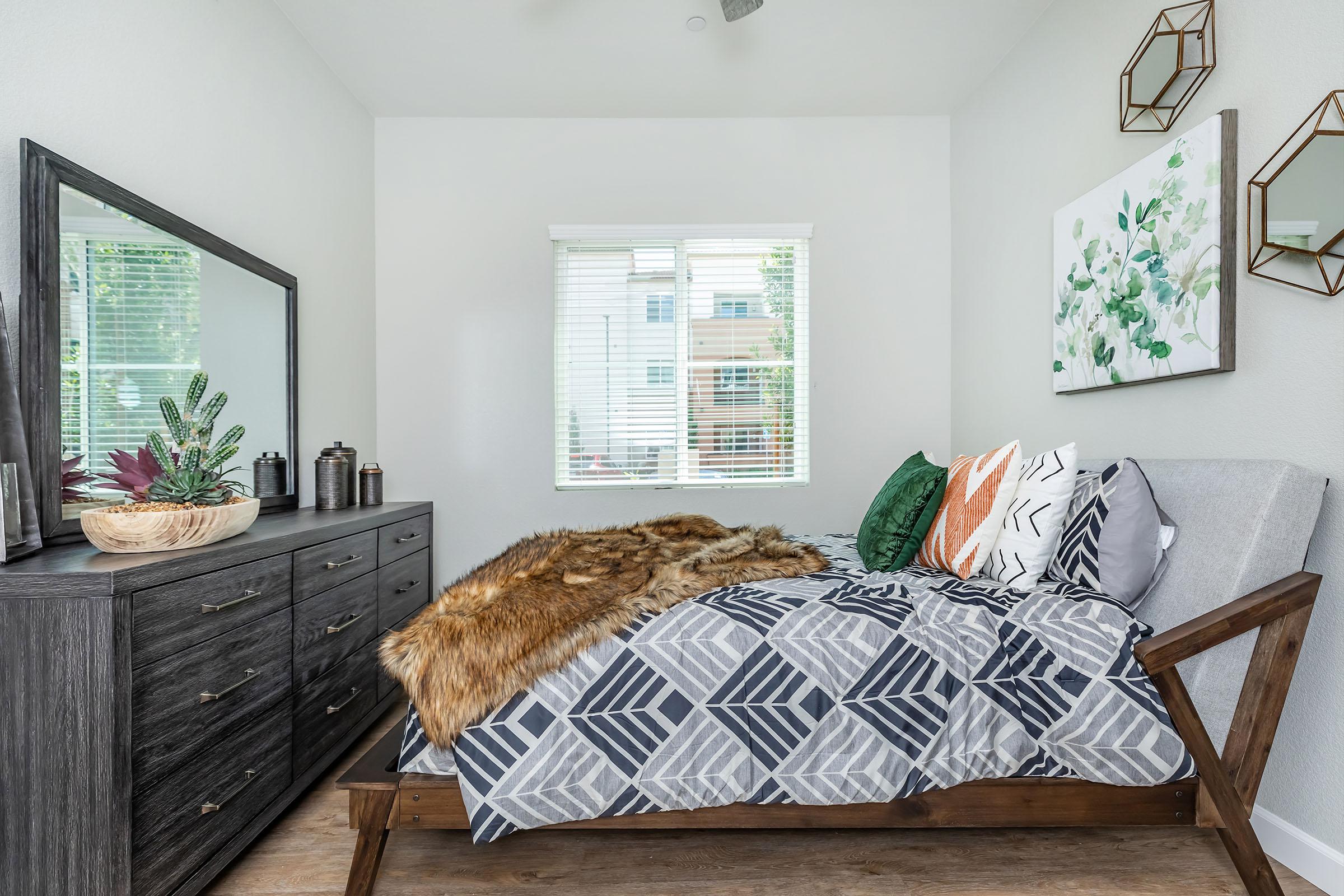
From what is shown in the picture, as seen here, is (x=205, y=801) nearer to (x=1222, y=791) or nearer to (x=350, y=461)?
(x=350, y=461)

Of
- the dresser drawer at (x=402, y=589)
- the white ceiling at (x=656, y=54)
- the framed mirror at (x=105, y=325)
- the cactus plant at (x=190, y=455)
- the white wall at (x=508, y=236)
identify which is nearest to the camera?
the framed mirror at (x=105, y=325)

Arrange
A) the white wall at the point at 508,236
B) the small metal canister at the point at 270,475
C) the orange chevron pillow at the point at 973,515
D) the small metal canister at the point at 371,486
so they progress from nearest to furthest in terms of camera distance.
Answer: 1. the orange chevron pillow at the point at 973,515
2. the small metal canister at the point at 270,475
3. the small metal canister at the point at 371,486
4. the white wall at the point at 508,236

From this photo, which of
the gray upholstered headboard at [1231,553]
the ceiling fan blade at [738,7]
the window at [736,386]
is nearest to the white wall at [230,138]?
the ceiling fan blade at [738,7]

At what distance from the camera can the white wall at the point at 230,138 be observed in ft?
5.08

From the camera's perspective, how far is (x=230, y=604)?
1505 mm

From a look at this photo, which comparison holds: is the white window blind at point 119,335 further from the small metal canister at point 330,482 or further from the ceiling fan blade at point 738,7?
the ceiling fan blade at point 738,7

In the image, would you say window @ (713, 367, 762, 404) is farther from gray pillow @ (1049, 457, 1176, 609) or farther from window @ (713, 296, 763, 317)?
gray pillow @ (1049, 457, 1176, 609)

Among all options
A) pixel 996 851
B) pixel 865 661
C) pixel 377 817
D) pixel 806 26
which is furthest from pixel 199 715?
pixel 806 26

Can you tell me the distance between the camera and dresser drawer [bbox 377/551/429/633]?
2418 mm

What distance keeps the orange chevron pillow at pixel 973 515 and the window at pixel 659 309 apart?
6.07ft

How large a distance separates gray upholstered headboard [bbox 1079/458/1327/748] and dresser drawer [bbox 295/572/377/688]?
231 centimetres

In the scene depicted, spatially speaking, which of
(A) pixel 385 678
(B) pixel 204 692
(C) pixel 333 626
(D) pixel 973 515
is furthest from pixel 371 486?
(D) pixel 973 515

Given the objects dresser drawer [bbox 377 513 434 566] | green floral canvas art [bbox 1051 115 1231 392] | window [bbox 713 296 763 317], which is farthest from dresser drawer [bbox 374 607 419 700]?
green floral canvas art [bbox 1051 115 1231 392]

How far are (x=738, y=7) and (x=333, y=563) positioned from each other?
2.23m
